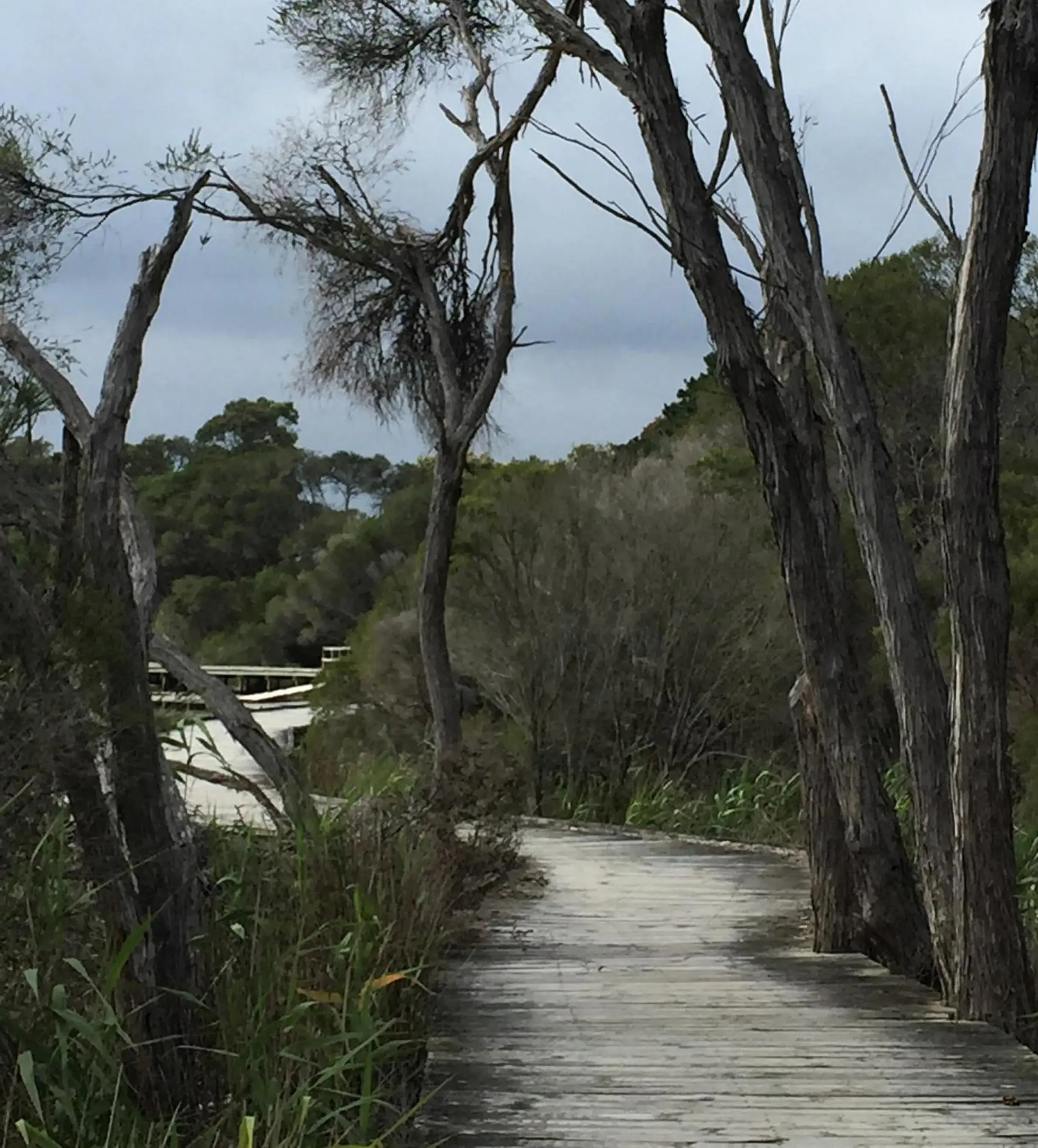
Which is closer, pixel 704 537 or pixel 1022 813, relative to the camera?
pixel 1022 813

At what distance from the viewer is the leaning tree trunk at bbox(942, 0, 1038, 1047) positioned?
4863 mm

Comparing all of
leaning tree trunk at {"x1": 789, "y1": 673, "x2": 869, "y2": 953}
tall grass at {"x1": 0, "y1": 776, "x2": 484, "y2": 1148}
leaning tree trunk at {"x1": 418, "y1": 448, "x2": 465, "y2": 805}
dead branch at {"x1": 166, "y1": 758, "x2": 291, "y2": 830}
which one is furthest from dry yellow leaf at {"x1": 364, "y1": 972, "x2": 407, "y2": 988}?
leaning tree trunk at {"x1": 418, "y1": 448, "x2": 465, "y2": 805}

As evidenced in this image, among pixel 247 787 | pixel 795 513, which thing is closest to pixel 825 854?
pixel 795 513

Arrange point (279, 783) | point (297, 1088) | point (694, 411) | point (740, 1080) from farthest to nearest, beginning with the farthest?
point (694, 411), point (279, 783), point (740, 1080), point (297, 1088)

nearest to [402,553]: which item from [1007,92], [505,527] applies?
[505,527]

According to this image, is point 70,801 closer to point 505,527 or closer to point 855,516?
point 855,516

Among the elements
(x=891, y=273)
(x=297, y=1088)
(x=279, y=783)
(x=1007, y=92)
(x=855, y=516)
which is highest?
(x=891, y=273)

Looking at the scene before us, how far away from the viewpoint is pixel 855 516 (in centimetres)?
546

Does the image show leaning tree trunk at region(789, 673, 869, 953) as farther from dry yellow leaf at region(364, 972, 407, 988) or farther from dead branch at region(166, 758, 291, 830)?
dry yellow leaf at region(364, 972, 407, 988)

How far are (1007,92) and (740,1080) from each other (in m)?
2.95

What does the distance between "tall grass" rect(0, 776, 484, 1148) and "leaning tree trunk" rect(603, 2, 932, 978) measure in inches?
62.9

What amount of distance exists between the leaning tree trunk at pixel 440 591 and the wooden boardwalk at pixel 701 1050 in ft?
14.2

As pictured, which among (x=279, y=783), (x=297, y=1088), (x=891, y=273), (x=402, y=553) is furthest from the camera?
(x=402, y=553)

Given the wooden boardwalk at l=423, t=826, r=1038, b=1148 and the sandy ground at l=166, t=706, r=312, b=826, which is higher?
the sandy ground at l=166, t=706, r=312, b=826
